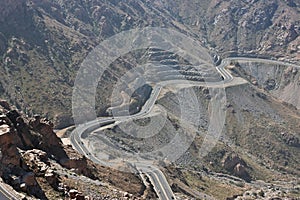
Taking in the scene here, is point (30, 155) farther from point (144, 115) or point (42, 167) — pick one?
point (144, 115)

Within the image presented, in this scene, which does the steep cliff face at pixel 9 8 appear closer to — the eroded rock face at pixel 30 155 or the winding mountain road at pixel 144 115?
the winding mountain road at pixel 144 115

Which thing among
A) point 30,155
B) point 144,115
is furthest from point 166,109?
point 30,155

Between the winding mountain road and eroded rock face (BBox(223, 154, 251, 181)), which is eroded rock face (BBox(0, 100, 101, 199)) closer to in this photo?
the winding mountain road

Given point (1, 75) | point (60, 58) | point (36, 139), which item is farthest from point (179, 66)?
point (36, 139)

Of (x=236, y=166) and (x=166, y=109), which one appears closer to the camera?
(x=236, y=166)

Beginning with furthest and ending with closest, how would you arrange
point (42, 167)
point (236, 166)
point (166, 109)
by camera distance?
point (166, 109) → point (236, 166) → point (42, 167)

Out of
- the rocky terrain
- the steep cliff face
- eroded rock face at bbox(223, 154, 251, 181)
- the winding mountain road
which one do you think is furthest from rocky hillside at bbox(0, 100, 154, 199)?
the steep cliff face

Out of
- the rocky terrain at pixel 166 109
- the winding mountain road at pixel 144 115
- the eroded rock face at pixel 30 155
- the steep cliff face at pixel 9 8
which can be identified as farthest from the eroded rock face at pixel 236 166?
the steep cliff face at pixel 9 8

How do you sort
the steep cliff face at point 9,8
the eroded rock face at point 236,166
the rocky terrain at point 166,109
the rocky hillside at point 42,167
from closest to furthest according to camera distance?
the rocky hillside at point 42,167
the rocky terrain at point 166,109
the eroded rock face at point 236,166
the steep cliff face at point 9,8

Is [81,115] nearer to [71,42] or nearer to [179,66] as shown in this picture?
[71,42]
